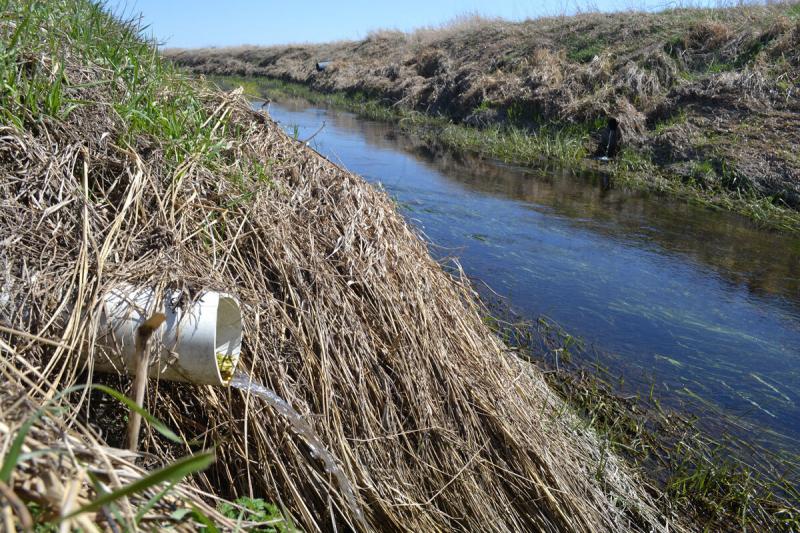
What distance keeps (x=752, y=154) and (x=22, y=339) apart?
11909 mm

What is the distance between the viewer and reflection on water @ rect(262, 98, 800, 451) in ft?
17.8

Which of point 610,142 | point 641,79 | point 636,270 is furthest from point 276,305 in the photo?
point 641,79

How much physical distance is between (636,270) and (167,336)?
250 inches

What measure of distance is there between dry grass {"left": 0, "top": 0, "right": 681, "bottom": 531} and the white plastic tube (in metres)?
0.07

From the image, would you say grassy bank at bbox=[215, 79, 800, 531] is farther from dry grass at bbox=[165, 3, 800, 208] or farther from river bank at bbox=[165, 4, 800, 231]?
dry grass at bbox=[165, 3, 800, 208]

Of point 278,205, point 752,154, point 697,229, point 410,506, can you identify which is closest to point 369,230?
point 278,205

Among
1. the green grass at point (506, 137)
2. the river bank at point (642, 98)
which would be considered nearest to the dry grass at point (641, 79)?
the river bank at point (642, 98)

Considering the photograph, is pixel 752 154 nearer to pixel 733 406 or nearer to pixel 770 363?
pixel 770 363

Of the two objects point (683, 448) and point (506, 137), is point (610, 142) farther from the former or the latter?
point (683, 448)

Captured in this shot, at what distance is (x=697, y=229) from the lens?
9.41 metres

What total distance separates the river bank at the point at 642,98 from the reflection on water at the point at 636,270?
132 cm

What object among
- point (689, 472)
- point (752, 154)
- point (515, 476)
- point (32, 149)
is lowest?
point (689, 472)

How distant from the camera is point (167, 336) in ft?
7.61

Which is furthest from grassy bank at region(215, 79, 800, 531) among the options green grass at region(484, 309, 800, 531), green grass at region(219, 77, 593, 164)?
green grass at region(219, 77, 593, 164)
